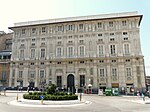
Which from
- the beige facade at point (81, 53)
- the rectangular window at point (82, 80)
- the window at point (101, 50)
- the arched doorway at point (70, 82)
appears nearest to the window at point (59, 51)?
the beige facade at point (81, 53)

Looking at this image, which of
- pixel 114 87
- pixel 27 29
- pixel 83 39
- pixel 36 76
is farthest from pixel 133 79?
pixel 27 29

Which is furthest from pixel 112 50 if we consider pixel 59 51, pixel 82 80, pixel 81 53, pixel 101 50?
pixel 59 51

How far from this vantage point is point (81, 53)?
147 feet

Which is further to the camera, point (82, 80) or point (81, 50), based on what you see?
point (81, 50)

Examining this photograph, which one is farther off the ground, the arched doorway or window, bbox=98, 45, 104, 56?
window, bbox=98, 45, 104, 56

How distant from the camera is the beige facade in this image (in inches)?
1630

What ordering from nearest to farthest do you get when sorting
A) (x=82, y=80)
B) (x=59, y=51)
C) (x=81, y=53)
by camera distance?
(x=82, y=80) < (x=81, y=53) < (x=59, y=51)

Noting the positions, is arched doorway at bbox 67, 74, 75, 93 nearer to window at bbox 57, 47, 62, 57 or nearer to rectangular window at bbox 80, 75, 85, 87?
rectangular window at bbox 80, 75, 85, 87

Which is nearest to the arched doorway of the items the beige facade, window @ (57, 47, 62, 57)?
the beige facade

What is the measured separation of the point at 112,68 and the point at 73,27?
17.6m

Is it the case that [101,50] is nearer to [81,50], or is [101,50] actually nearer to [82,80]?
[81,50]

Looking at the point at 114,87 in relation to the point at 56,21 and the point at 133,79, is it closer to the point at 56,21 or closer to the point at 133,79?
the point at 133,79

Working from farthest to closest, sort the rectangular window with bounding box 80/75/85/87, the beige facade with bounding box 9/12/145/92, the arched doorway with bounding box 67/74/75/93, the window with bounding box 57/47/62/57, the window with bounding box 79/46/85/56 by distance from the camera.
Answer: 1. the window with bounding box 57/47/62/57
2. the window with bounding box 79/46/85/56
3. the arched doorway with bounding box 67/74/75/93
4. the rectangular window with bounding box 80/75/85/87
5. the beige facade with bounding box 9/12/145/92

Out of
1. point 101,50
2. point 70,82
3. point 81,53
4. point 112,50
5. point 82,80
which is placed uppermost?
point 101,50
